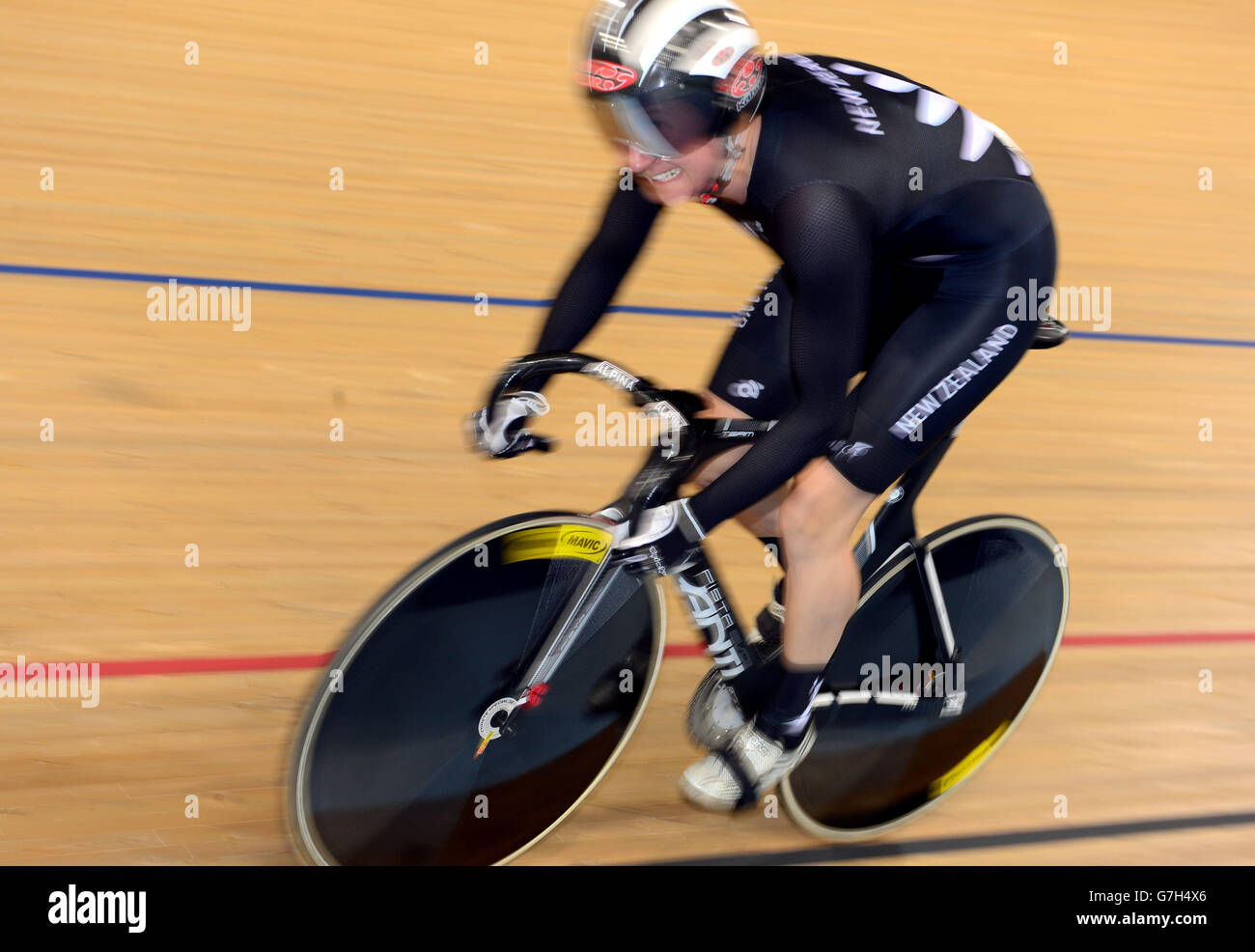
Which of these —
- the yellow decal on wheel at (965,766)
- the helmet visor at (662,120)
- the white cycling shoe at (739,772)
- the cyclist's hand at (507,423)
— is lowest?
the yellow decal on wheel at (965,766)

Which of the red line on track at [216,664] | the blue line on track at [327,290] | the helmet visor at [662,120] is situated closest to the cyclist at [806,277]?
the helmet visor at [662,120]

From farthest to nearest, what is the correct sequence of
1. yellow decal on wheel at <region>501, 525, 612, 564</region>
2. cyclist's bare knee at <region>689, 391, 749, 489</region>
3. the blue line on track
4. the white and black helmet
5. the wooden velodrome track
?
the blue line on track
the wooden velodrome track
cyclist's bare knee at <region>689, 391, 749, 489</region>
yellow decal on wheel at <region>501, 525, 612, 564</region>
the white and black helmet

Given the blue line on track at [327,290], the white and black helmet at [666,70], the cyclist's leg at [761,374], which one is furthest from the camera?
the blue line on track at [327,290]

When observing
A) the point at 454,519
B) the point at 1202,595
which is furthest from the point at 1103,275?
the point at 454,519

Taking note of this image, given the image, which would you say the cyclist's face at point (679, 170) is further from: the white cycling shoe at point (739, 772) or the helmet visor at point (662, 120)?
the white cycling shoe at point (739, 772)

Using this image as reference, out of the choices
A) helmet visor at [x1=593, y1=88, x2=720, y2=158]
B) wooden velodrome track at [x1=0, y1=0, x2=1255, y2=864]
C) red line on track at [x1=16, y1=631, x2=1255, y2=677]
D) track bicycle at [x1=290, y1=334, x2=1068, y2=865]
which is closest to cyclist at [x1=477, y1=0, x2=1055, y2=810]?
helmet visor at [x1=593, y1=88, x2=720, y2=158]

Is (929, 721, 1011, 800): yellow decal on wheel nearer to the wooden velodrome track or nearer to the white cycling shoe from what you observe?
the wooden velodrome track

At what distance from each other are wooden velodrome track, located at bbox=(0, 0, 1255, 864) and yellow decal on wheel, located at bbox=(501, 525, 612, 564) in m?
0.56

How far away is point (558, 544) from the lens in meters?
1.87

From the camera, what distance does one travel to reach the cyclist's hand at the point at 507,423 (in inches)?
69.3

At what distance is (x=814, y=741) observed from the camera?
7.31 ft

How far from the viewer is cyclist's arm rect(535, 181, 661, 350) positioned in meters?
1.91

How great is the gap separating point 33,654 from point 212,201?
1.89 m

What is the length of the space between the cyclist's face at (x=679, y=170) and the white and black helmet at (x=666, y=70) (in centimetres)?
2
